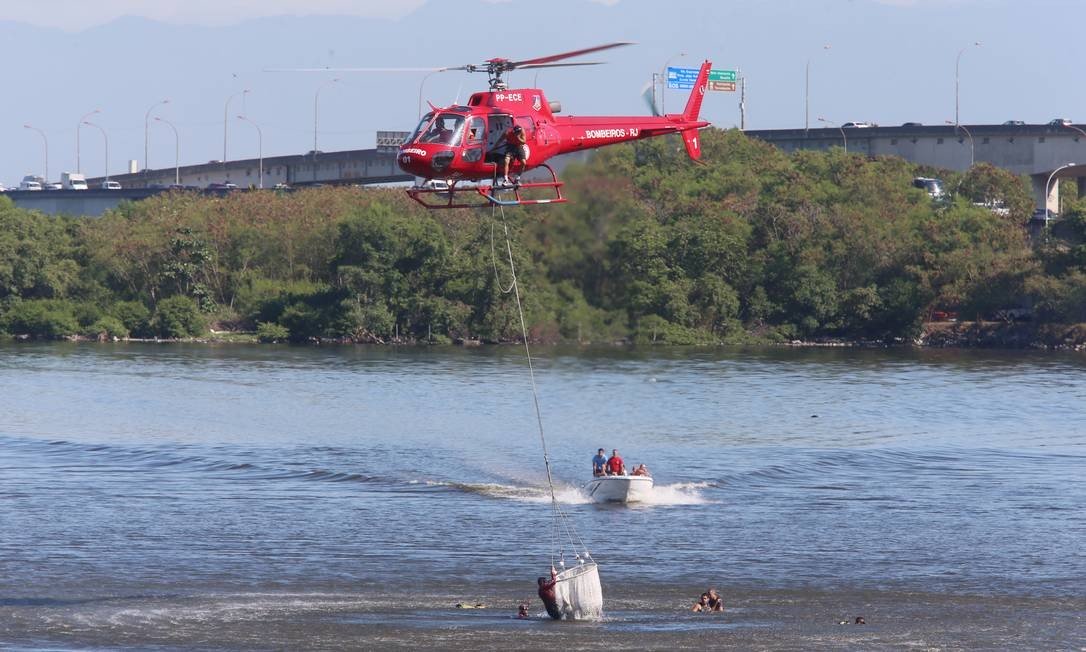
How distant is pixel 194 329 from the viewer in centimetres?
10881

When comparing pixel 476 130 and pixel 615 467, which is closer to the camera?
pixel 476 130

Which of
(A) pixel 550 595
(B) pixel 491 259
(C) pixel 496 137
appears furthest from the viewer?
(B) pixel 491 259

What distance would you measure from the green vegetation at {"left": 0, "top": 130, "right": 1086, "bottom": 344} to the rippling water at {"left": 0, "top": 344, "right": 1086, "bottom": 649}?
39.7 ft

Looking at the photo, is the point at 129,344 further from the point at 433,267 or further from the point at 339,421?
the point at 339,421

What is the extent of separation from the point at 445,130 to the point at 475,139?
0.75 meters

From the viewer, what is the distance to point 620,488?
46094mm

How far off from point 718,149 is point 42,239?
52631 millimetres

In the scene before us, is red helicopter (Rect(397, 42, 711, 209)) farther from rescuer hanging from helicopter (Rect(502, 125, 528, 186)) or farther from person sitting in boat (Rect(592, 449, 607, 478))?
person sitting in boat (Rect(592, 449, 607, 478))

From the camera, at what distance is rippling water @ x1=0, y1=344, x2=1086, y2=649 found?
109 feet

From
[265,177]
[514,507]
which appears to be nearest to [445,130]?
[514,507]

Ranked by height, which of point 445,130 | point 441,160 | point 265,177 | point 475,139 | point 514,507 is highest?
point 265,177

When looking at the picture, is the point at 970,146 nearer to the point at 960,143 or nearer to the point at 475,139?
the point at 960,143

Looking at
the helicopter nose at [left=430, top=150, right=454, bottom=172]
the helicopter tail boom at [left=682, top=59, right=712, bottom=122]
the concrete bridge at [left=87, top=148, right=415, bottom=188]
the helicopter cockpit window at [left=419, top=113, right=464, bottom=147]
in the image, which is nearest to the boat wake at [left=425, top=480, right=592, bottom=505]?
the helicopter tail boom at [left=682, top=59, right=712, bottom=122]

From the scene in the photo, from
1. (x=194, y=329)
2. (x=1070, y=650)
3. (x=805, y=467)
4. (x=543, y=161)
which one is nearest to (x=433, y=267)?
(x=194, y=329)
